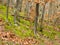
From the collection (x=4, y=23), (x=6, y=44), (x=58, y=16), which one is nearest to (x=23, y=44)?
(x=6, y=44)

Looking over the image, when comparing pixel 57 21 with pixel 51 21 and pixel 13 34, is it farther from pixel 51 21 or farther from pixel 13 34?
pixel 13 34

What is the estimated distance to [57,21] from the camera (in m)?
53.1

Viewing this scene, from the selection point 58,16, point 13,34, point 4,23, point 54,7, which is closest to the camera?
point 13,34

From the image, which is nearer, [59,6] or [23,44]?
[23,44]

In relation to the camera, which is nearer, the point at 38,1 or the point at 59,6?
the point at 38,1

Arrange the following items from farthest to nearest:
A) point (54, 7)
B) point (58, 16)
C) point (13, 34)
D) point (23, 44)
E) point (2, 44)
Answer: point (54, 7), point (58, 16), point (13, 34), point (23, 44), point (2, 44)

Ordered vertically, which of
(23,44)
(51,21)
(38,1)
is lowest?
(51,21)

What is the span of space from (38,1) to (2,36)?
6865 mm

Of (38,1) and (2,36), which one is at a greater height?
(38,1)

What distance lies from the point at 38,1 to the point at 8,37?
6.46 m

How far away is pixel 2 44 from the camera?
16578mm

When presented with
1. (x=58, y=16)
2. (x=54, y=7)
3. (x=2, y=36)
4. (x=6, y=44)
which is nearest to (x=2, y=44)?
(x=6, y=44)

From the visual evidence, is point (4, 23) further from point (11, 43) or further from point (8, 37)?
point (11, 43)

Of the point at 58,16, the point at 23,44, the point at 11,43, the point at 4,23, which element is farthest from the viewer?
the point at 58,16
